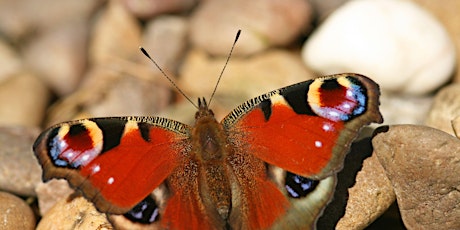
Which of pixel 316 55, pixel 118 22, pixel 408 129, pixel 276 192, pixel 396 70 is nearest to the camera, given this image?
pixel 276 192

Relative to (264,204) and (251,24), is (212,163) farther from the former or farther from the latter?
(251,24)

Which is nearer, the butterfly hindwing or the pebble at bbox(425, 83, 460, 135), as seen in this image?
the butterfly hindwing

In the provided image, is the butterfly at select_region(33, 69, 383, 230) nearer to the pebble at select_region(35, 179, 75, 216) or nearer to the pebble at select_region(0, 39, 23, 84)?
the pebble at select_region(35, 179, 75, 216)

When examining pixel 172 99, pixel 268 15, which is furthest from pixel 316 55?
pixel 172 99

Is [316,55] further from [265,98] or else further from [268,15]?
[265,98]

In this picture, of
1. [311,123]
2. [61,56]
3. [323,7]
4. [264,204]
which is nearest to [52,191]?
[264,204]

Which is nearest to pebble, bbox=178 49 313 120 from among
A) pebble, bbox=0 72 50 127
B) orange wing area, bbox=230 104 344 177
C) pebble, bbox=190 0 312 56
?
pebble, bbox=190 0 312 56

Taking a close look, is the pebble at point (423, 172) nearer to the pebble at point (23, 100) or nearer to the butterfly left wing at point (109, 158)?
the butterfly left wing at point (109, 158)

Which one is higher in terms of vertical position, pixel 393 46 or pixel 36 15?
pixel 36 15
